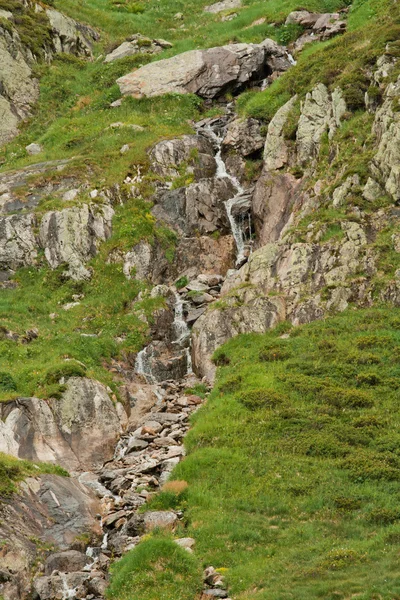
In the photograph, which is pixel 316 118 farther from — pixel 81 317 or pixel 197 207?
pixel 81 317

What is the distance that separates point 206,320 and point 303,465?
1568 centimetres

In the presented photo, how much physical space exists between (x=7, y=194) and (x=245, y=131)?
19935 millimetres

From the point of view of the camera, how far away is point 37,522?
82.6ft

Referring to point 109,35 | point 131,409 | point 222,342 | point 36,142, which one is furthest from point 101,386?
point 109,35

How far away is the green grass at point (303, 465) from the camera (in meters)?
19.3

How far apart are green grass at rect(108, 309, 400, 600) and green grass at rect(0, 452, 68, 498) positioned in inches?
225

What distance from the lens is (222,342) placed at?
3856cm

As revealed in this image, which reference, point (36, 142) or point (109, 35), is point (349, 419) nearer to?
point (36, 142)

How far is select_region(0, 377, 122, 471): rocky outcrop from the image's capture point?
31.6 meters

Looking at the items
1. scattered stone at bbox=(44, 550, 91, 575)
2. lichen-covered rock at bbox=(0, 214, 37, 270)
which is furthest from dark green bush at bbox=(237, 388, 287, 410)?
lichen-covered rock at bbox=(0, 214, 37, 270)

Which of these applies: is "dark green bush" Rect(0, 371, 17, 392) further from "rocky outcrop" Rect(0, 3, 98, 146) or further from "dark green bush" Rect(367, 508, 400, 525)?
"rocky outcrop" Rect(0, 3, 98, 146)

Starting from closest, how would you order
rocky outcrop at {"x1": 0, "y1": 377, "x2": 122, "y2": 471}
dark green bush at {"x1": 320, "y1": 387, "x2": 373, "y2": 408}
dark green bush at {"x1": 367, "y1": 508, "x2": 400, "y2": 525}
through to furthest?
dark green bush at {"x1": 367, "y1": 508, "x2": 400, "y2": 525}
dark green bush at {"x1": 320, "y1": 387, "x2": 373, "y2": 408}
rocky outcrop at {"x1": 0, "y1": 377, "x2": 122, "y2": 471}

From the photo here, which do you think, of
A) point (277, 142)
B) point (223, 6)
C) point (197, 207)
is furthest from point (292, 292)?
point (223, 6)

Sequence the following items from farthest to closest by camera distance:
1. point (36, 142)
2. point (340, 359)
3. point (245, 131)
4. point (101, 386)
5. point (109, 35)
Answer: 1. point (109, 35)
2. point (36, 142)
3. point (245, 131)
4. point (101, 386)
5. point (340, 359)
